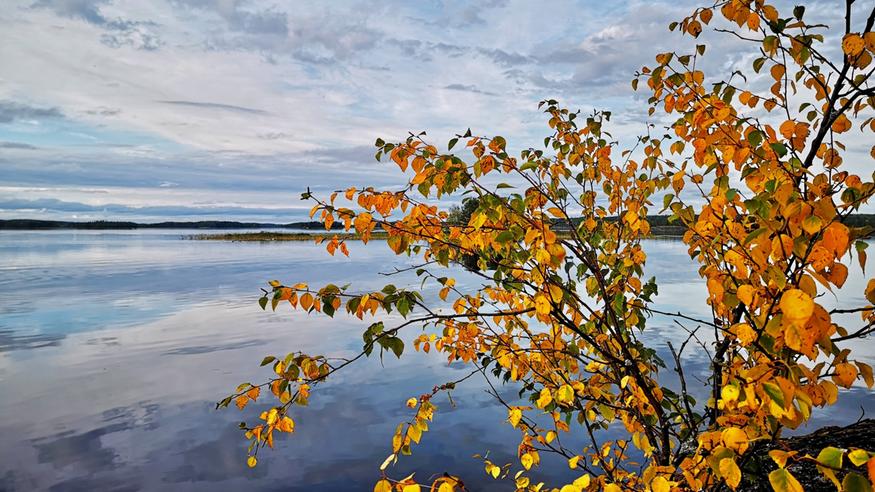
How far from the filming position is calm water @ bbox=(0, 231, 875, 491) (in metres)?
6.75

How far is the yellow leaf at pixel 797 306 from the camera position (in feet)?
4.25

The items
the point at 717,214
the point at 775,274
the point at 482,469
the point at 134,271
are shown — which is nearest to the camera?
the point at 775,274

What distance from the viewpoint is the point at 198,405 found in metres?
8.71

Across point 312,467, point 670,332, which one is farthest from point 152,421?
point 670,332

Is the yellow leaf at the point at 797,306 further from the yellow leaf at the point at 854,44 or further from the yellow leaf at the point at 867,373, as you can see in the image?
the yellow leaf at the point at 854,44

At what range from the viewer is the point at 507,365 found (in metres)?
3.61

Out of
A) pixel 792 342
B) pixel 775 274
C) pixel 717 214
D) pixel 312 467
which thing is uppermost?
pixel 717 214

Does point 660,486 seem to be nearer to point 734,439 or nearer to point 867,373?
point 734,439

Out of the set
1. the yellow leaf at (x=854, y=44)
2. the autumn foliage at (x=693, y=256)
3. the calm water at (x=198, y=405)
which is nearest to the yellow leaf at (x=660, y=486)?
the autumn foliage at (x=693, y=256)

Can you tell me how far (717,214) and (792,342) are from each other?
4.19 ft

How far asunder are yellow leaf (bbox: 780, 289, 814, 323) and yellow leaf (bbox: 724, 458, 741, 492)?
531 millimetres

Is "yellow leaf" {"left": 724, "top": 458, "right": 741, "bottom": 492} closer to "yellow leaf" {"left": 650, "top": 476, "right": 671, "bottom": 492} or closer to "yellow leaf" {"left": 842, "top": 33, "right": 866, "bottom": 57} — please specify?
"yellow leaf" {"left": 650, "top": 476, "right": 671, "bottom": 492}

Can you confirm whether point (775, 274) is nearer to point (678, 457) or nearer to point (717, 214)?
point (717, 214)

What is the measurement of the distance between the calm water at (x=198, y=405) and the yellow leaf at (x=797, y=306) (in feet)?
19.0
